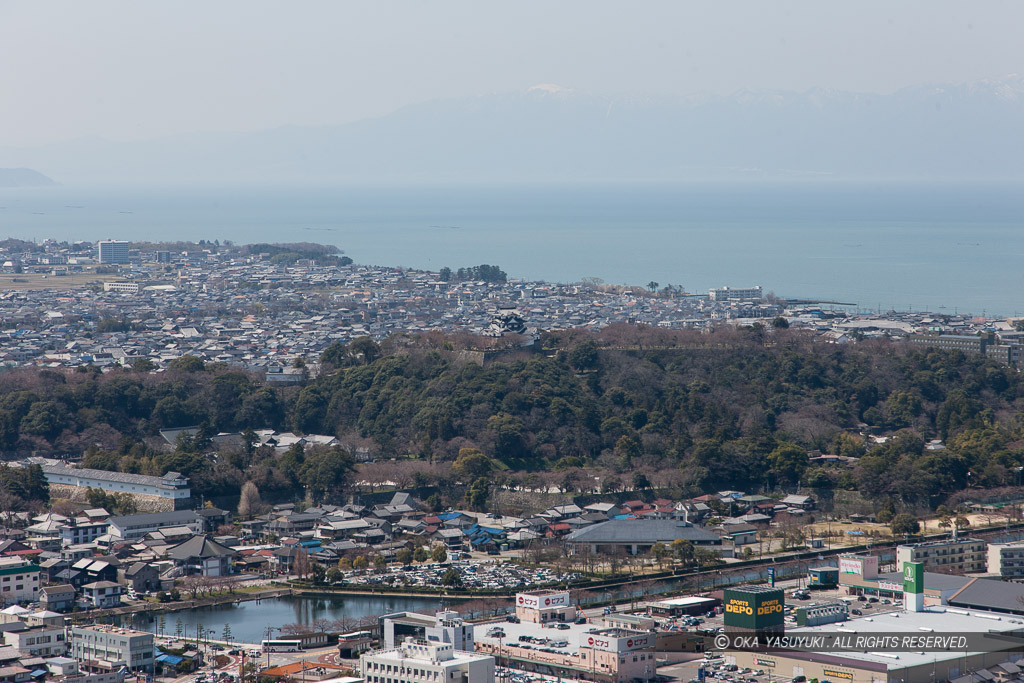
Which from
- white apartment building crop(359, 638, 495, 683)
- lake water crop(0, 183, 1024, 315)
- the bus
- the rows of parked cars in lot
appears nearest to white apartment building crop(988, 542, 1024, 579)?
the rows of parked cars in lot

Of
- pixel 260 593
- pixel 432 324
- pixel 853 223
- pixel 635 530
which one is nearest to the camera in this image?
pixel 260 593

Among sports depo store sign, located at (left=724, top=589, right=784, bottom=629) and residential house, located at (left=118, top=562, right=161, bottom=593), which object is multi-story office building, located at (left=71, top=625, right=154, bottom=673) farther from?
sports depo store sign, located at (left=724, top=589, right=784, bottom=629)

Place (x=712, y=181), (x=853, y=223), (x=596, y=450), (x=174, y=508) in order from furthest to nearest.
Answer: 1. (x=712, y=181)
2. (x=853, y=223)
3. (x=596, y=450)
4. (x=174, y=508)

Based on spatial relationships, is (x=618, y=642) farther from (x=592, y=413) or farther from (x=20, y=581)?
(x=592, y=413)

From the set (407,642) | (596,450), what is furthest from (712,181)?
(407,642)

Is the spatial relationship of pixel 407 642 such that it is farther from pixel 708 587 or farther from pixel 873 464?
pixel 873 464

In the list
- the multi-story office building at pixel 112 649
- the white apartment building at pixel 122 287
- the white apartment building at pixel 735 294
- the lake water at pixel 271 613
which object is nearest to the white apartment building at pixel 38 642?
the multi-story office building at pixel 112 649

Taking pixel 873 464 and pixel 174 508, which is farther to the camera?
pixel 873 464

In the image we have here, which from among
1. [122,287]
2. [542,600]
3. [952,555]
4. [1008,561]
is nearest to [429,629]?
[542,600]
